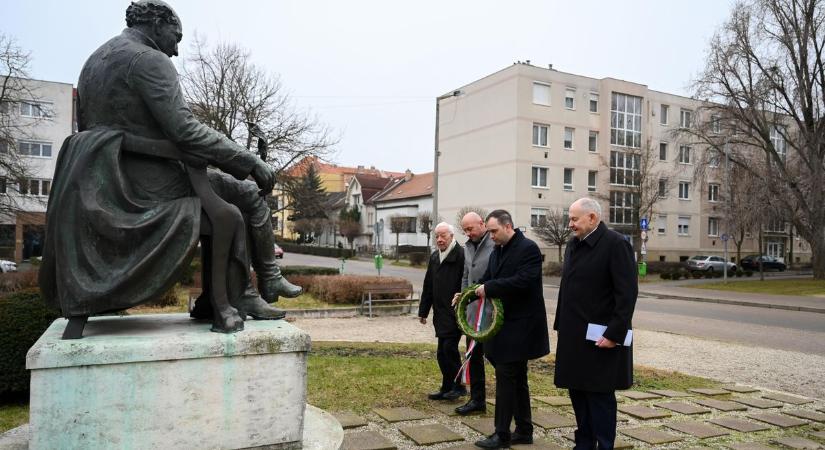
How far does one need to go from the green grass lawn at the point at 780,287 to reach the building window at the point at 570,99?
57.7 feet

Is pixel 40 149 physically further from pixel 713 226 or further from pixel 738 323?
pixel 713 226

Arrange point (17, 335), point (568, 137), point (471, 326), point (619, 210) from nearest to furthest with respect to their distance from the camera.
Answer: point (471, 326)
point (17, 335)
point (568, 137)
point (619, 210)

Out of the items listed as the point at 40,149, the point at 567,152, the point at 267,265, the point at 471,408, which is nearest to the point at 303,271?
the point at 471,408

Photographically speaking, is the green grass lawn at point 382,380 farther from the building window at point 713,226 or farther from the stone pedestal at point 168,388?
the building window at point 713,226

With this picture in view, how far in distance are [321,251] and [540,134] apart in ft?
74.8

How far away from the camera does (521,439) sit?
191 inches

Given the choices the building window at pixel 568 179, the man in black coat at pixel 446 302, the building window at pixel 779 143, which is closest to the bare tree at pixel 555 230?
the building window at pixel 568 179

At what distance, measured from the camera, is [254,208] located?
3.85 m

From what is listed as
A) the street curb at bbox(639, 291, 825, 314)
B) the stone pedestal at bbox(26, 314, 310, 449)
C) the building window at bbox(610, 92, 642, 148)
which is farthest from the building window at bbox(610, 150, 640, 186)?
the stone pedestal at bbox(26, 314, 310, 449)

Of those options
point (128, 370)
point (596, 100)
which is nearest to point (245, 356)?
point (128, 370)

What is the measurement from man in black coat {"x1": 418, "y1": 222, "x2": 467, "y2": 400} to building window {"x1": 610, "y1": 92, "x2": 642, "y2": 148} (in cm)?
4021

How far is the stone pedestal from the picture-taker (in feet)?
9.55

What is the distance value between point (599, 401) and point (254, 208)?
8.79 ft

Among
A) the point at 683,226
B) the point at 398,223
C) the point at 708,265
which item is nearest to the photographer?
the point at 708,265
